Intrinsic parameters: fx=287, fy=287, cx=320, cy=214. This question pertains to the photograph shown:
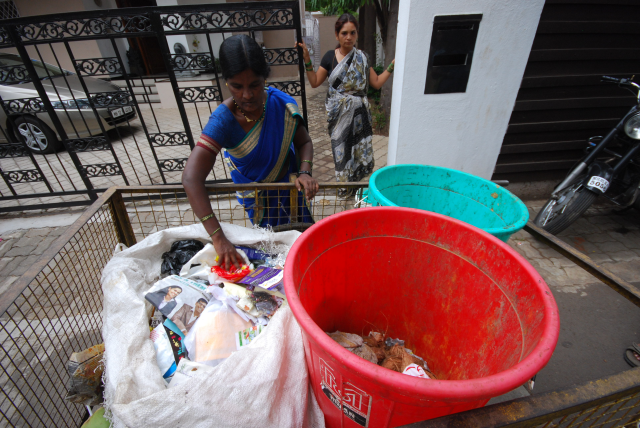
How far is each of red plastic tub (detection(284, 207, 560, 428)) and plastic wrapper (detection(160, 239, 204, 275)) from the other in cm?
84

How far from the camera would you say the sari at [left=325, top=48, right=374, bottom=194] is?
10.7 ft

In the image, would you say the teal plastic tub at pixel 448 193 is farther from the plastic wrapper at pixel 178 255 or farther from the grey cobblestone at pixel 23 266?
the grey cobblestone at pixel 23 266

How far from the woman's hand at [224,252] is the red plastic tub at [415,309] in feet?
1.82

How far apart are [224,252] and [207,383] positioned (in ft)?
2.30

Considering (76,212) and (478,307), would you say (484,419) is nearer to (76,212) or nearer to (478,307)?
(478,307)

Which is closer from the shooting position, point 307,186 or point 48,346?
point 48,346

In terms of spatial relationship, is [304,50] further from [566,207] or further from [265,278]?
[566,207]

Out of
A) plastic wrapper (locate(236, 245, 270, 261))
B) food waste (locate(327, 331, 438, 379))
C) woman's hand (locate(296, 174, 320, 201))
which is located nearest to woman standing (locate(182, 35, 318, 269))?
woman's hand (locate(296, 174, 320, 201))

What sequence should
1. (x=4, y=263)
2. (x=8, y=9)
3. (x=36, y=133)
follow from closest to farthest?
(x=4, y=263) < (x=36, y=133) < (x=8, y=9)

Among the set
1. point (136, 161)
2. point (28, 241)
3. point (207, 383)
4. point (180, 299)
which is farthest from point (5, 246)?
point (207, 383)

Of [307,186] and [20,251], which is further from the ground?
[307,186]

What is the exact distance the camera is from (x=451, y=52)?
245 cm

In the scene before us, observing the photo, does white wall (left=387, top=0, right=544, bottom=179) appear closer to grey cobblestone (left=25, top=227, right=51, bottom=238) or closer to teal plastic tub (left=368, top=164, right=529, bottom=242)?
teal plastic tub (left=368, top=164, right=529, bottom=242)

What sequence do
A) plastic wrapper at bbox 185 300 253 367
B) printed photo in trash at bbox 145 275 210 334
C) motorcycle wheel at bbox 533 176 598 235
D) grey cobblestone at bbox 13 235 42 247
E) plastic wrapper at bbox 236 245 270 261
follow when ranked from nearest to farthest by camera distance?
plastic wrapper at bbox 185 300 253 367 < printed photo in trash at bbox 145 275 210 334 < plastic wrapper at bbox 236 245 270 261 < motorcycle wheel at bbox 533 176 598 235 < grey cobblestone at bbox 13 235 42 247
